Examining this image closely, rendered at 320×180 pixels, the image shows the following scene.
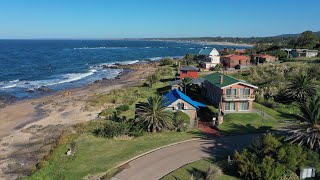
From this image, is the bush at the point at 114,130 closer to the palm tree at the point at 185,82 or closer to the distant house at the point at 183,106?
the distant house at the point at 183,106

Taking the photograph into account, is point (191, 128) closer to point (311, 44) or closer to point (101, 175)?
point (101, 175)

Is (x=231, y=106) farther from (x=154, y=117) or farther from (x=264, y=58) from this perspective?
(x=264, y=58)

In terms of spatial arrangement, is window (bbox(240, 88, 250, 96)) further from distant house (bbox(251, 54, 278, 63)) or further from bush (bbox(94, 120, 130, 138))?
distant house (bbox(251, 54, 278, 63))

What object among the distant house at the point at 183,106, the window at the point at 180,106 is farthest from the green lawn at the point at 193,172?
the window at the point at 180,106

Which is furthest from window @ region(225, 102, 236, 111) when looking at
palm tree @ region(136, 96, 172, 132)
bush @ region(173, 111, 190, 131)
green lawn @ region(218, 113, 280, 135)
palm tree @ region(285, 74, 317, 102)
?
palm tree @ region(285, 74, 317, 102)

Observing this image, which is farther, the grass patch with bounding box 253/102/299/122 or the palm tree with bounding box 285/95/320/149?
the grass patch with bounding box 253/102/299/122

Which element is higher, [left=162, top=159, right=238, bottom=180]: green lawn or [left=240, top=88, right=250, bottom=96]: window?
[left=240, top=88, right=250, bottom=96]: window
